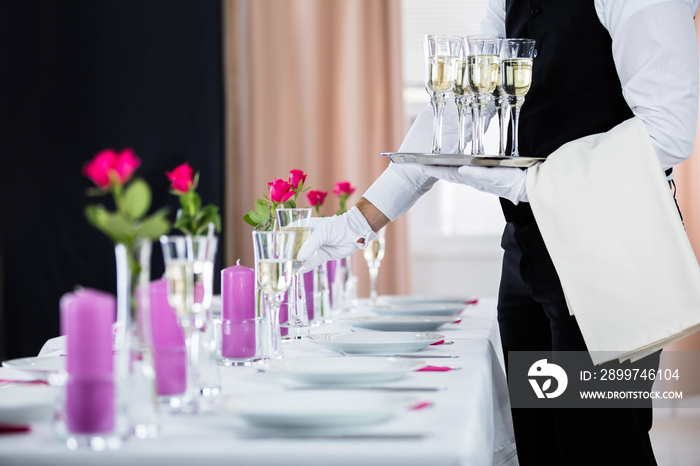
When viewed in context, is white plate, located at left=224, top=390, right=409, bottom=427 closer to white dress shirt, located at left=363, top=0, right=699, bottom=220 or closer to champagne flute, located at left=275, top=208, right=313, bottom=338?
champagne flute, located at left=275, top=208, right=313, bottom=338

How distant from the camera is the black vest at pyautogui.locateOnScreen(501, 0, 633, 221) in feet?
4.85

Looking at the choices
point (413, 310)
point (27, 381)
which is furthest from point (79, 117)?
point (27, 381)

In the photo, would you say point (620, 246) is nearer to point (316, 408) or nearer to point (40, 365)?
point (316, 408)

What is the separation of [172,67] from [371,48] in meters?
0.95

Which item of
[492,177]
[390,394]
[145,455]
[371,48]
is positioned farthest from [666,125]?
[371,48]

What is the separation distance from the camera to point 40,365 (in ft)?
3.91

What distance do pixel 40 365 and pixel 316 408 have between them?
21.0 inches

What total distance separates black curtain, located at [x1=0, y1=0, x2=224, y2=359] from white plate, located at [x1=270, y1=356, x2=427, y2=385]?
2840 millimetres

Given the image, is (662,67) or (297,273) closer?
(662,67)

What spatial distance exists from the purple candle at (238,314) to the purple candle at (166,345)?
215 mm

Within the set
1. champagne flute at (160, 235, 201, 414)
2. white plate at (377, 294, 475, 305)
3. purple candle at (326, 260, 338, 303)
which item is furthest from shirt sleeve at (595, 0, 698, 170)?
white plate at (377, 294, 475, 305)

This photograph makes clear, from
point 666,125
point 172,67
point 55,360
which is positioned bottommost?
point 55,360

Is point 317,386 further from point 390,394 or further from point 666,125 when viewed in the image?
point 666,125

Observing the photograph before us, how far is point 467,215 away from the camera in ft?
13.1
